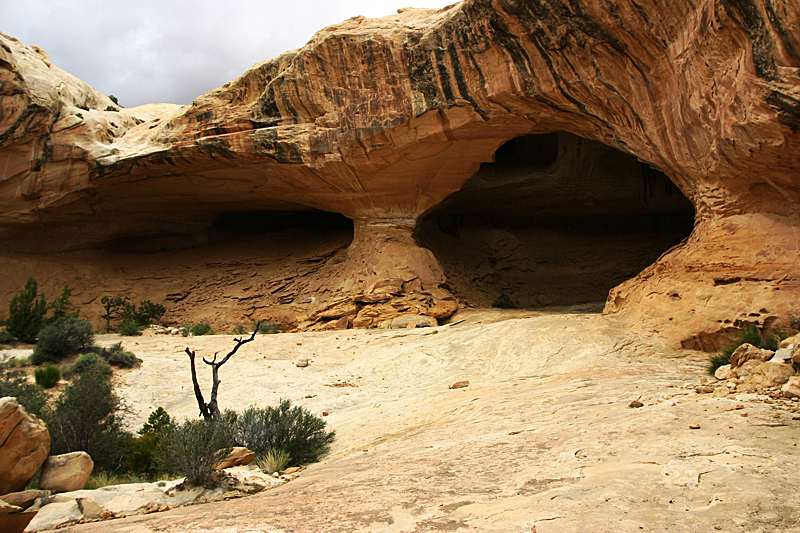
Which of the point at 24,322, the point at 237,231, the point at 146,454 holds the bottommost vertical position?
the point at 146,454

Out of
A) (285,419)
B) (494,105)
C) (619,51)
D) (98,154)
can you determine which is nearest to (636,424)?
(285,419)

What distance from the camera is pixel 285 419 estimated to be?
236 inches

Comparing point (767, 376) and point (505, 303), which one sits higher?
point (505, 303)

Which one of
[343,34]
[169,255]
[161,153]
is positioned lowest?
[169,255]

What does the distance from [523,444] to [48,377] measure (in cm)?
833

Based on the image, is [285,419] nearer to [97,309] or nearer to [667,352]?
[667,352]

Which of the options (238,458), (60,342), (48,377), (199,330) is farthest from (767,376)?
(199,330)

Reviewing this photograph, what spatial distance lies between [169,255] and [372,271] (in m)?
8.26

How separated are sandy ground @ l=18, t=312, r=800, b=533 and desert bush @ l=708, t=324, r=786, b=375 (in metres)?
0.33

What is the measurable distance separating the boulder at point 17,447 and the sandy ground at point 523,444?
77 cm

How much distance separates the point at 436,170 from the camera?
14227 mm

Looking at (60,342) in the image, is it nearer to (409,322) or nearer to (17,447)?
(409,322)

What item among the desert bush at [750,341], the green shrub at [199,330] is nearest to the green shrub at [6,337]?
the green shrub at [199,330]

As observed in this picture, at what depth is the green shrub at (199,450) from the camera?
4254 mm
